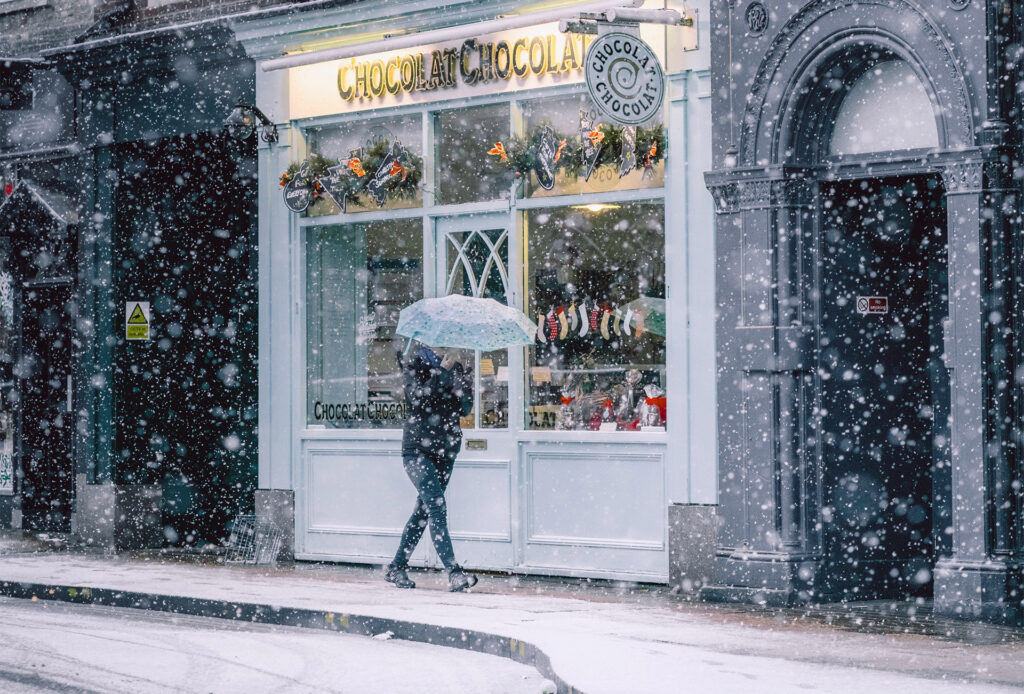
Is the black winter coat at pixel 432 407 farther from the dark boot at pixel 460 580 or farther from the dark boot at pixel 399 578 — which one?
the dark boot at pixel 399 578

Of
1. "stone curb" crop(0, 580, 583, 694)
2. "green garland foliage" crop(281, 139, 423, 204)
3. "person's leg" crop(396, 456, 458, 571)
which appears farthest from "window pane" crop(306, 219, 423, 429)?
"stone curb" crop(0, 580, 583, 694)

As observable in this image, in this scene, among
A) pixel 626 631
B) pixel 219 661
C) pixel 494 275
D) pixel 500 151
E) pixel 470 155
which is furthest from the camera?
pixel 470 155

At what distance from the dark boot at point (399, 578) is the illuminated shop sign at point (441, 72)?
150 inches

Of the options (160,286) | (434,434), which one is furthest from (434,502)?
(160,286)

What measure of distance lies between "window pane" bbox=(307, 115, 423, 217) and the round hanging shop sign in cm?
240

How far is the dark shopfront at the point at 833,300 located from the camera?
36.0 feet

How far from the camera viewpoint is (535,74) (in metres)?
12.9

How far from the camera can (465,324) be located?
11.7 m

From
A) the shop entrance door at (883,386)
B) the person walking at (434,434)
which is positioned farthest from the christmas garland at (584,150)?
the person walking at (434,434)

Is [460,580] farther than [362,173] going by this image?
No

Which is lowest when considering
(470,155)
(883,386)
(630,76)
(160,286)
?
(883,386)

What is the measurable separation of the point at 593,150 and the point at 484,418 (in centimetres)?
237

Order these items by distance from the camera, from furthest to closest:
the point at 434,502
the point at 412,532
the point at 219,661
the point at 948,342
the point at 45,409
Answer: the point at 45,409 < the point at 412,532 < the point at 434,502 < the point at 948,342 < the point at 219,661

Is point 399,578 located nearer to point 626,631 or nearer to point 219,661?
point 626,631
